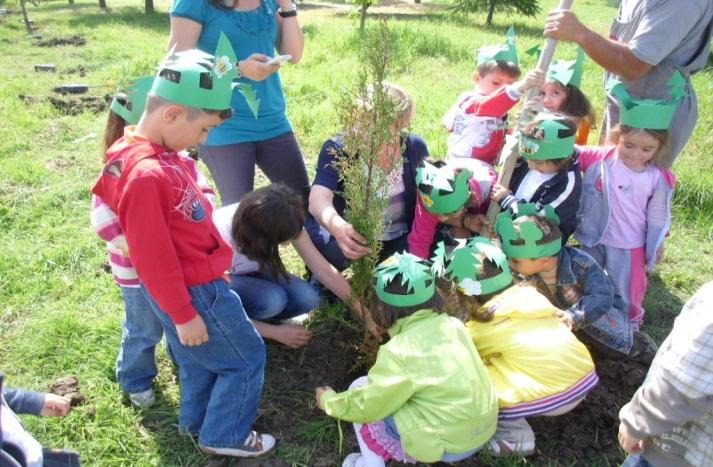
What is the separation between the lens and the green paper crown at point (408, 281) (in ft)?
7.64

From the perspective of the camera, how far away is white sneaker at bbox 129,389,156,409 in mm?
2734

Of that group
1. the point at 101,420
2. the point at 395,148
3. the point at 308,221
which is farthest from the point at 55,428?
the point at 395,148

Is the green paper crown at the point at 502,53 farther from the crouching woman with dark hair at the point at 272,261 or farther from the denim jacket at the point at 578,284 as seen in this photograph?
the crouching woman with dark hair at the point at 272,261

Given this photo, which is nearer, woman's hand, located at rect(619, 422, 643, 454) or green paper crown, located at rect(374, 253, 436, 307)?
woman's hand, located at rect(619, 422, 643, 454)

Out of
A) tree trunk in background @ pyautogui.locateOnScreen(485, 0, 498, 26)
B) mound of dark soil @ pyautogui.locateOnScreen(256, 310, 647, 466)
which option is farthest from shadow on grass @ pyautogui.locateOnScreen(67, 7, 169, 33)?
mound of dark soil @ pyautogui.locateOnScreen(256, 310, 647, 466)

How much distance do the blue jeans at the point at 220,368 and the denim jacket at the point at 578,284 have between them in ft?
5.12

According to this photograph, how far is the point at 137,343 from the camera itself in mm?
2646

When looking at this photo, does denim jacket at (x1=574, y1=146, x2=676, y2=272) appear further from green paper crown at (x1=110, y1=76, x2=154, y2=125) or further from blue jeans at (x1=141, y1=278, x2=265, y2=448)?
green paper crown at (x1=110, y1=76, x2=154, y2=125)

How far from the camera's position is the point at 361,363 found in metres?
2.87

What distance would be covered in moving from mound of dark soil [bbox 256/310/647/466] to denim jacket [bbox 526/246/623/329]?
0.44 meters

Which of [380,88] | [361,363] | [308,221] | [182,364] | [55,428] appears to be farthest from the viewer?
[308,221]

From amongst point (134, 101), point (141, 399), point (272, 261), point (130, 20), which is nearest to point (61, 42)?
point (130, 20)

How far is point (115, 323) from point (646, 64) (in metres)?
3.37

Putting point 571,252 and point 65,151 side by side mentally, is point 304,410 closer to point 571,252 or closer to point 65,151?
point 571,252
